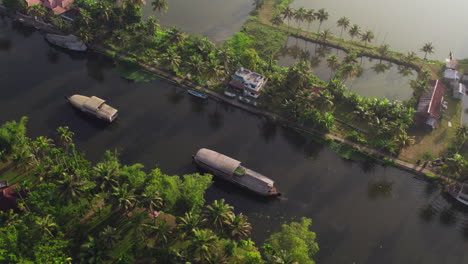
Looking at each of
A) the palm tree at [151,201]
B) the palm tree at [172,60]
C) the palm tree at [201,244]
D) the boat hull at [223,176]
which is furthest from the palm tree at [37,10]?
the palm tree at [201,244]

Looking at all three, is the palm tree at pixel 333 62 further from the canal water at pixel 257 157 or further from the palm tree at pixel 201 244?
the palm tree at pixel 201 244

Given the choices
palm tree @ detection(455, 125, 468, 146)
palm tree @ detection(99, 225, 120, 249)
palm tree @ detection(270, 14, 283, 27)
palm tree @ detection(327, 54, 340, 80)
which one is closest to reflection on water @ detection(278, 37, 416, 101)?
palm tree @ detection(327, 54, 340, 80)

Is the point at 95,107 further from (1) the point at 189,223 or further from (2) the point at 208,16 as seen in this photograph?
(2) the point at 208,16

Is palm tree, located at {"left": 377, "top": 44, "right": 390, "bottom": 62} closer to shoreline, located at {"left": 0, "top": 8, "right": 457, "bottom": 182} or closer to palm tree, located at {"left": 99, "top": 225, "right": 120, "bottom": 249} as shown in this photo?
shoreline, located at {"left": 0, "top": 8, "right": 457, "bottom": 182}

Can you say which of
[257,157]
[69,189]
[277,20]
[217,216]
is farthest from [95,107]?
[277,20]

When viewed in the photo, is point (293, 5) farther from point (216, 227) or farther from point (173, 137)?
point (216, 227)

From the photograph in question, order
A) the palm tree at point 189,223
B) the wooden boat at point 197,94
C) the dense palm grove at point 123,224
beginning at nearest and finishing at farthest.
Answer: the dense palm grove at point 123,224 → the palm tree at point 189,223 → the wooden boat at point 197,94

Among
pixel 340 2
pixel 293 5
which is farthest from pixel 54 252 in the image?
pixel 340 2
